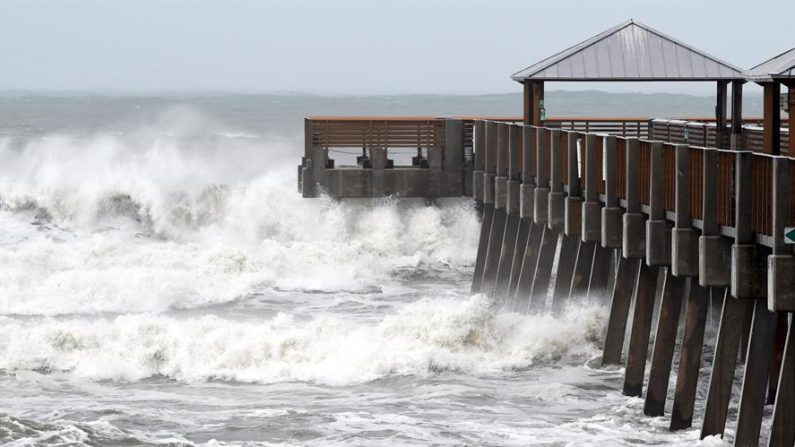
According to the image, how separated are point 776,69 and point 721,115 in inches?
351

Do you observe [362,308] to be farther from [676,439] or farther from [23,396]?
[676,439]

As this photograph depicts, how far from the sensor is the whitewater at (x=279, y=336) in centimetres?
1783

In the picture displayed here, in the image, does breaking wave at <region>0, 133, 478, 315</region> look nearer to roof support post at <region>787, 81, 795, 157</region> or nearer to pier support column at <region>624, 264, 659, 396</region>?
pier support column at <region>624, 264, 659, 396</region>

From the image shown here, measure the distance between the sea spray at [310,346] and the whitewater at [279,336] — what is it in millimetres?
34

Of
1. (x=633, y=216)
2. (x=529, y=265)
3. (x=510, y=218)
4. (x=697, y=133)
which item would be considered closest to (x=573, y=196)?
(x=633, y=216)

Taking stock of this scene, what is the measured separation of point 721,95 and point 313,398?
911 centimetres

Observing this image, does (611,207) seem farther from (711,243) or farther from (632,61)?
(632,61)

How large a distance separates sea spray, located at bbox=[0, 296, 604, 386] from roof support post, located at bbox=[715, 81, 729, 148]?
158 inches

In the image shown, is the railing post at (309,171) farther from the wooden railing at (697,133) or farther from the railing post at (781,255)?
the railing post at (781,255)

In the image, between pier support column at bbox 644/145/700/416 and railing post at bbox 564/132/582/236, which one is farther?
railing post at bbox 564/132/582/236

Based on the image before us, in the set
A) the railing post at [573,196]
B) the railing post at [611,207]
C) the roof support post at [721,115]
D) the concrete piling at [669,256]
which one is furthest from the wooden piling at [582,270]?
the roof support post at [721,115]

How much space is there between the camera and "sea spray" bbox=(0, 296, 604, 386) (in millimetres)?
21516

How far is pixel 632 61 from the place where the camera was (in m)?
24.2

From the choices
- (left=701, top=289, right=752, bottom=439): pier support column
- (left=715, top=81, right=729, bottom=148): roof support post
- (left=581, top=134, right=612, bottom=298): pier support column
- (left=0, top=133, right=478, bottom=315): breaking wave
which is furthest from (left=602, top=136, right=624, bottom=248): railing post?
(left=0, top=133, right=478, bottom=315): breaking wave
